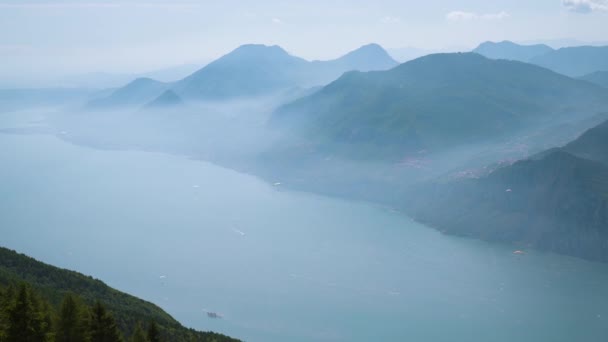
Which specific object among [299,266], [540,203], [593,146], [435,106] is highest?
[435,106]

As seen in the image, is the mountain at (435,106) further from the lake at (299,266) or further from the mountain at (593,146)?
the lake at (299,266)

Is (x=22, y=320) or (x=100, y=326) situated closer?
(x=22, y=320)

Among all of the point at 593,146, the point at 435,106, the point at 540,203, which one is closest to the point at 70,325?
the point at 540,203

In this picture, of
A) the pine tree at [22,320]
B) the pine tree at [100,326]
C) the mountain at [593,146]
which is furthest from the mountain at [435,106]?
the pine tree at [22,320]

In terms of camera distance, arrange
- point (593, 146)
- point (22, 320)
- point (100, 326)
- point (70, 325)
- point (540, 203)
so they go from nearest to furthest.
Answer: point (22, 320) < point (100, 326) < point (70, 325) < point (540, 203) < point (593, 146)

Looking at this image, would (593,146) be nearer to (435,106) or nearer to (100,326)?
(435,106)

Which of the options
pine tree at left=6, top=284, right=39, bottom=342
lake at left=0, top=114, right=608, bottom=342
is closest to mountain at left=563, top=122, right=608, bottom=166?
lake at left=0, top=114, right=608, bottom=342

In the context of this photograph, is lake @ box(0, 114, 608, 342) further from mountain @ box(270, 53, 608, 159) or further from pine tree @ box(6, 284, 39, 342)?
pine tree @ box(6, 284, 39, 342)
